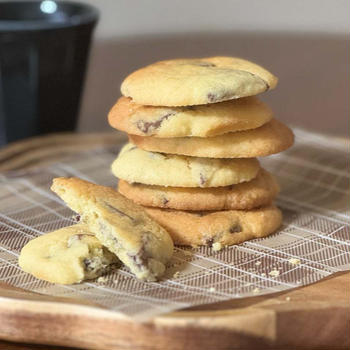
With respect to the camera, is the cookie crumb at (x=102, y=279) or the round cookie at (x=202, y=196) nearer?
the cookie crumb at (x=102, y=279)

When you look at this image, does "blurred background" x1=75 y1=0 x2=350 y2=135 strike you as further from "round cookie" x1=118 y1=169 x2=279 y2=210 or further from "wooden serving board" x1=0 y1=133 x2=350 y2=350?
"wooden serving board" x1=0 y1=133 x2=350 y2=350

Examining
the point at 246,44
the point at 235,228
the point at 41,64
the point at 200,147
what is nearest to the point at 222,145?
the point at 200,147

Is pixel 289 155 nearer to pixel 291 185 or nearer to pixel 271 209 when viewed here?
pixel 291 185

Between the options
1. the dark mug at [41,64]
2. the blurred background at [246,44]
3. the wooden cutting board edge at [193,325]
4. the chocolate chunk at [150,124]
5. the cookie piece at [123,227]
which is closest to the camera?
the wooden cutting board edge at [193,325]

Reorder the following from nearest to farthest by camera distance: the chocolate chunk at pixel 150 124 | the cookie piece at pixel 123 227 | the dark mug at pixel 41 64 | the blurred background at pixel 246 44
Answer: the cookie piece at pixel 123 227, the chocolate chunk at pixel 150 124, the dark mug at pixel 41 64, the blurred background at pixel 246 44

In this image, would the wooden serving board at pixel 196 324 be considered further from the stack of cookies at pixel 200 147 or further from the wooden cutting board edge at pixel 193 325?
the stack of cookies at pixel 200 147

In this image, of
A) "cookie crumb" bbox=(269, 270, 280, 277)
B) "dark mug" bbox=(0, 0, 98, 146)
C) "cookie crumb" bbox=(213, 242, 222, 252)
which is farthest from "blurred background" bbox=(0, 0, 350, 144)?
"cookie crumb" bbox=(269, 270, 280, 277)

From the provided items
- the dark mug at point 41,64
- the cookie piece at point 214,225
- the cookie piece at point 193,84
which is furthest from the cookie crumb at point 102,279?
the dark mug at point 41,64

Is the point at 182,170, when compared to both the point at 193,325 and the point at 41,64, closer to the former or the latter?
the point at 193,325
